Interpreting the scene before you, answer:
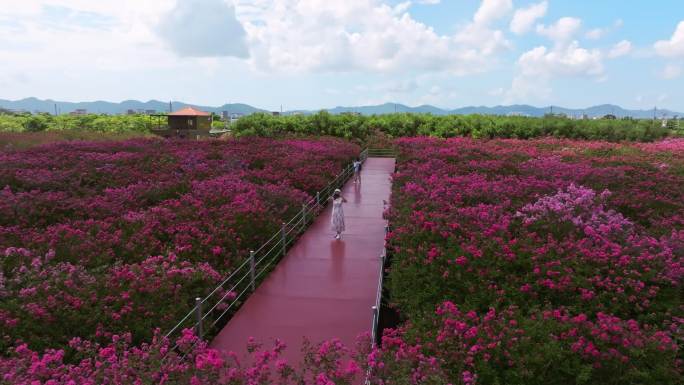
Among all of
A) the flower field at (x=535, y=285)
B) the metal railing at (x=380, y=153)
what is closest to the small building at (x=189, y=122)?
the metal railing at (x=380, y=153)

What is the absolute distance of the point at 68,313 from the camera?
538cm

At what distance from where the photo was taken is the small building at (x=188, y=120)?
36156 mm

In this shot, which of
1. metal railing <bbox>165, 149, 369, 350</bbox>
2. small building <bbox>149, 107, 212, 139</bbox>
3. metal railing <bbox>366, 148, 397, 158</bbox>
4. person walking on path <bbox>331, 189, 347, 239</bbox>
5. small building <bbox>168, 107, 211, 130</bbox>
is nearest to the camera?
metal railing <bbox>165, 149, 369, 350</bbox>

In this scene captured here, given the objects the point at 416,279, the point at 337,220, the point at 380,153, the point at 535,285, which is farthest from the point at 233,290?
the point at 380,153

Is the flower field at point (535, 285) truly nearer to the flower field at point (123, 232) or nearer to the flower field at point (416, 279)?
the flower field at point (416, 279)

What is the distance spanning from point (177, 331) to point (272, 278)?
2.41 m

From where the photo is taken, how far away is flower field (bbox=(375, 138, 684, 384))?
428 centimetres

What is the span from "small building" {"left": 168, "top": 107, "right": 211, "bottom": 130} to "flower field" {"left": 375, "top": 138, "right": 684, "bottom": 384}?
96.2ft

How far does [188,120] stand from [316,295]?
3206 centimetres

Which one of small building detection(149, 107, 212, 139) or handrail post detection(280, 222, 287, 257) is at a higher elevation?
small building detection(149, 107, 212, 139)

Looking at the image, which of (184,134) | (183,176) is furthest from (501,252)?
(184,134)

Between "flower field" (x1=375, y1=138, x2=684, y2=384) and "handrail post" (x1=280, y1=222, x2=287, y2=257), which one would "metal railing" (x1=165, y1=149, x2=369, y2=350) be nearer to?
"handrail post" (x1=280, y1=222, x2=287, y2=257)

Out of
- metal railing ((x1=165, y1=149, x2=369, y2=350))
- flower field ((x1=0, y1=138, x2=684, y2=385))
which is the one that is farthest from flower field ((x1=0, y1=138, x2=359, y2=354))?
metal railing ((x1=165, y1=149, x2=369, y2=350))

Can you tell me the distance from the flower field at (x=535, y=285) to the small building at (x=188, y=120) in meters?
29.3
